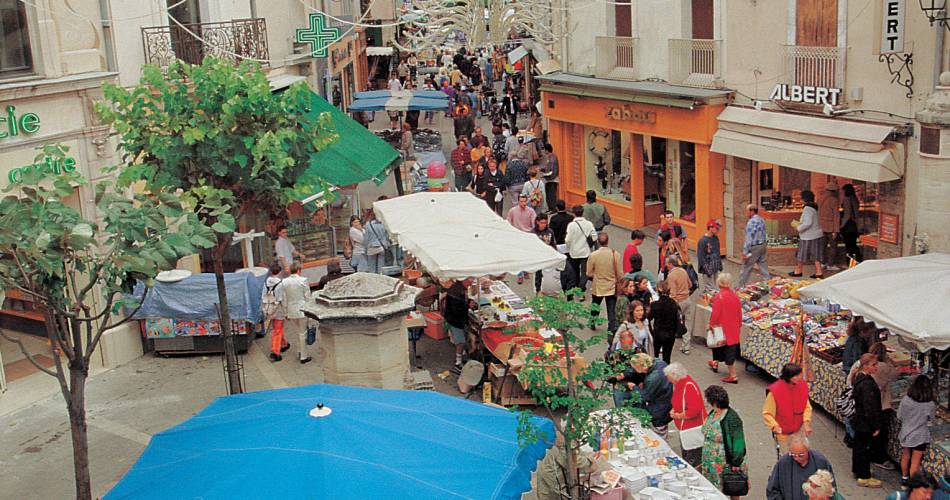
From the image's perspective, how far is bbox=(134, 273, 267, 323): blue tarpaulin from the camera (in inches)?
608

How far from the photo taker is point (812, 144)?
1750cm

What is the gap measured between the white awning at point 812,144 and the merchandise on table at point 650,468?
7.86m

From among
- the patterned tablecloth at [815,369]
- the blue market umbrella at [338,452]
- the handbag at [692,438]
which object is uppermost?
the blue market umbrella at [338,452]

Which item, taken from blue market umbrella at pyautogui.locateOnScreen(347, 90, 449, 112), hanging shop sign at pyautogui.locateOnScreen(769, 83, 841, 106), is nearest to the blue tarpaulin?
hanging shop sign at pyautogui.locateOnScreen(769, 83, 841, 106)

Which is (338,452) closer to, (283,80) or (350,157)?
(350,157)

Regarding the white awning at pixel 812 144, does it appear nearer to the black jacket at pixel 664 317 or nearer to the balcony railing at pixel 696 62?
the balcony railing at pixel 696 62

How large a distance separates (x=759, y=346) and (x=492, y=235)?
12.2ft

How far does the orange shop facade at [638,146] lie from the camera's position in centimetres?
2055

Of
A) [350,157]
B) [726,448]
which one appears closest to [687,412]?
[726,448]

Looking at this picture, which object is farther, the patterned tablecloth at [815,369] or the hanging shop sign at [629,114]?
the hanging shop sign at [629,114]

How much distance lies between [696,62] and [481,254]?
9257 millimetres

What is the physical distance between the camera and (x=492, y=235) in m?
14.2

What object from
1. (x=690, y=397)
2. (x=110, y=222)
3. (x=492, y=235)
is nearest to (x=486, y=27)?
(x=492, y=235)

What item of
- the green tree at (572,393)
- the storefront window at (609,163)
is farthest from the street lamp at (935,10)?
the storefront window at (609,163)
